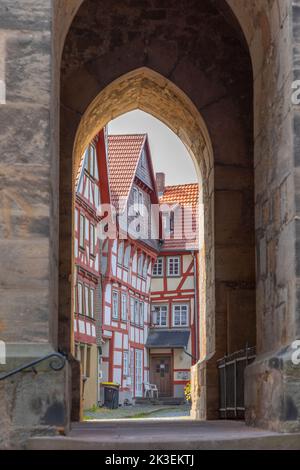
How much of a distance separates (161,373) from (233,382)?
3640 centimetres

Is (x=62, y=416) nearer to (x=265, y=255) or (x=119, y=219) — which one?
(x=265, y=255)

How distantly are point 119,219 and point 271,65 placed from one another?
1227 inches

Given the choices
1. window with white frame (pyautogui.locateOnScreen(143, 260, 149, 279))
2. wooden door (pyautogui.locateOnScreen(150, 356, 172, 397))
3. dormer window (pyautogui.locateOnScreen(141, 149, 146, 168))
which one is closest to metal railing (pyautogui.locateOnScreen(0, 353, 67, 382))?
dormer window (pyautogui.locateOnScreen(141, 149, 146, 168))

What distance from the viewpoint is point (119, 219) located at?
38156 millimetres

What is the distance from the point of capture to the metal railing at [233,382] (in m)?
8.77

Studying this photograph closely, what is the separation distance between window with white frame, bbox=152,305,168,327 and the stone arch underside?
1367 inches

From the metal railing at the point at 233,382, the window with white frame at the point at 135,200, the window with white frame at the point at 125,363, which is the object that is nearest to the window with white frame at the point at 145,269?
the window with white frame at the point at 135,200

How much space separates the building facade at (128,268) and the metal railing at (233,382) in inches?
994

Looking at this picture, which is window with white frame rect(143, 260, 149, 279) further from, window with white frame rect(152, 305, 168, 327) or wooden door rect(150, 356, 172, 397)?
wooden door rect(150, 356, 172, 397)

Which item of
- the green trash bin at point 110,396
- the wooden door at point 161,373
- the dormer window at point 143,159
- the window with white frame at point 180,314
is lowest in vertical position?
the green trash bin at point 110,396

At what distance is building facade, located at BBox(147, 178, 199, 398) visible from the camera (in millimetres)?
44625

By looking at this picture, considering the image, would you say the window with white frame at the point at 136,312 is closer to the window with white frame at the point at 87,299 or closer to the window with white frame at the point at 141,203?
the window with white frame at the point at 141,203
